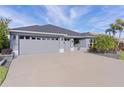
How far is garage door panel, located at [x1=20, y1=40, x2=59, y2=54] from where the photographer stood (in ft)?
66.1

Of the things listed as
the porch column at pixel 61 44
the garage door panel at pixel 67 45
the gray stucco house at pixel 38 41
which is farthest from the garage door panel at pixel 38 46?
the garage door panel at pixel 67 45

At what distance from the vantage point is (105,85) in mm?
6898

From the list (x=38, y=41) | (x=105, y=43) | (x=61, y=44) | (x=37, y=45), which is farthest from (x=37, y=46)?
(x=105, y=43)

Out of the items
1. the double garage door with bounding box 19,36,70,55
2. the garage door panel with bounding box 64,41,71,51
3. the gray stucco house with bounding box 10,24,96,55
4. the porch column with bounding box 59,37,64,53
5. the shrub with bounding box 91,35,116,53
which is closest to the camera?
the gray stucco house with bounding box 10,24,96,55

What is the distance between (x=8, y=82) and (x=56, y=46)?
676 inches

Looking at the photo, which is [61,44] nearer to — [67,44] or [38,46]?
[67,44]

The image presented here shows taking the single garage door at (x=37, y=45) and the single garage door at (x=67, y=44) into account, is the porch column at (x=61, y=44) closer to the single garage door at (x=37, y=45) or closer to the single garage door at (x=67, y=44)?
the single garage door at (x=37, y=45)

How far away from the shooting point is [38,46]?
2172 centimetres

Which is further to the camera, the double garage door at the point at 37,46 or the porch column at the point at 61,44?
the porch column at the point at 61,44

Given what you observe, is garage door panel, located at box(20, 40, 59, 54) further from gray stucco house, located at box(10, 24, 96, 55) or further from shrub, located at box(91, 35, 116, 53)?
shrub, located at box(91, 35, 116, 53)

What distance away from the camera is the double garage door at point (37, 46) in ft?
65.9

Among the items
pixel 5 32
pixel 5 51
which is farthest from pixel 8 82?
pixel 5 51

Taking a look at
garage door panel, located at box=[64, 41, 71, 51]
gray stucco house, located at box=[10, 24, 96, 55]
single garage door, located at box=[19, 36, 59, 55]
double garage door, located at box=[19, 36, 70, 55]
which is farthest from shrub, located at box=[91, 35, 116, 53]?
single garage door, located at box=[19, 36, 59, 55]
